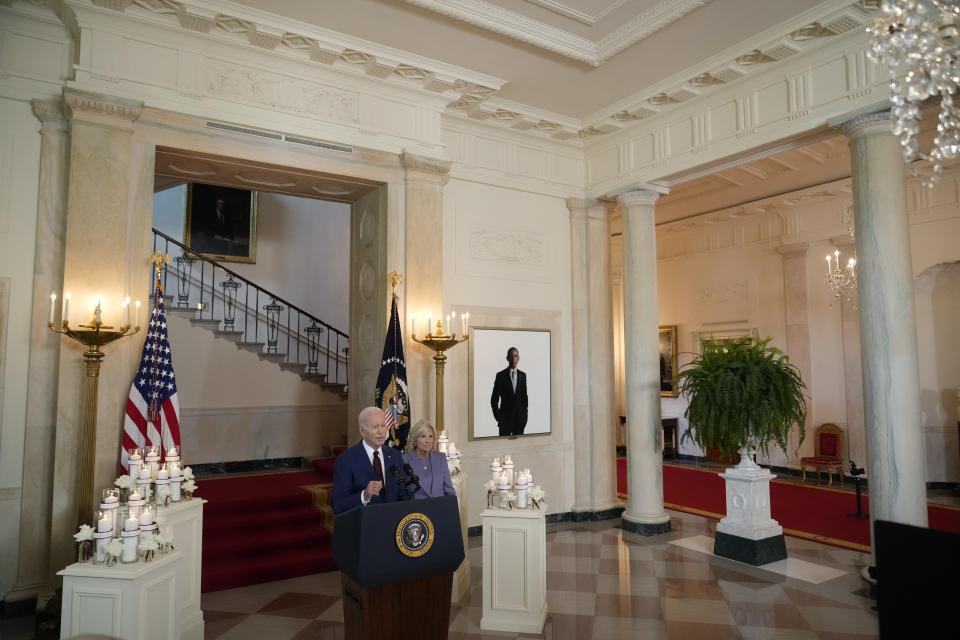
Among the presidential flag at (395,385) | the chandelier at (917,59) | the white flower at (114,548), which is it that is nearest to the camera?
the chandelier at (917,59)

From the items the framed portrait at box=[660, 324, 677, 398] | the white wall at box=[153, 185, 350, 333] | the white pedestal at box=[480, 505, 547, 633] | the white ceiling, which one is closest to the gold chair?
the framed portrait at box=[660, 324, 677, 398]

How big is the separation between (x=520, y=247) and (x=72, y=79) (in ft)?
16.3

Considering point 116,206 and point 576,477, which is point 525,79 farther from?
point 576,477

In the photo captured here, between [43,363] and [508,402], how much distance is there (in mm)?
4765

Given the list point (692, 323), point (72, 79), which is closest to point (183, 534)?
point (72, 79)

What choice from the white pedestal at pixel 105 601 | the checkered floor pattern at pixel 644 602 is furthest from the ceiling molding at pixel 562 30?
the checkered floor pattern at pixel 644 602

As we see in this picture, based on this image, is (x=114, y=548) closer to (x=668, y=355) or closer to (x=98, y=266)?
(x=98, y=266)

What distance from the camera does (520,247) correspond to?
8031mm

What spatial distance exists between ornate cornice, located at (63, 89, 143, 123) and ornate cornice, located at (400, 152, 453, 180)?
101 inches

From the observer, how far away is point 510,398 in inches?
303

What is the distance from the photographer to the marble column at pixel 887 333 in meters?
5.17

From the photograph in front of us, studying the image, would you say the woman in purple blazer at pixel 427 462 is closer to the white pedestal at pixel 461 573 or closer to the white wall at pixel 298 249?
the white pedestal at pixel 461 573

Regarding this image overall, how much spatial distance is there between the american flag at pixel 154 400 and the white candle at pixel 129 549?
70.0 inches

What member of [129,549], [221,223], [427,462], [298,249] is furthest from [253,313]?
[129,549]
